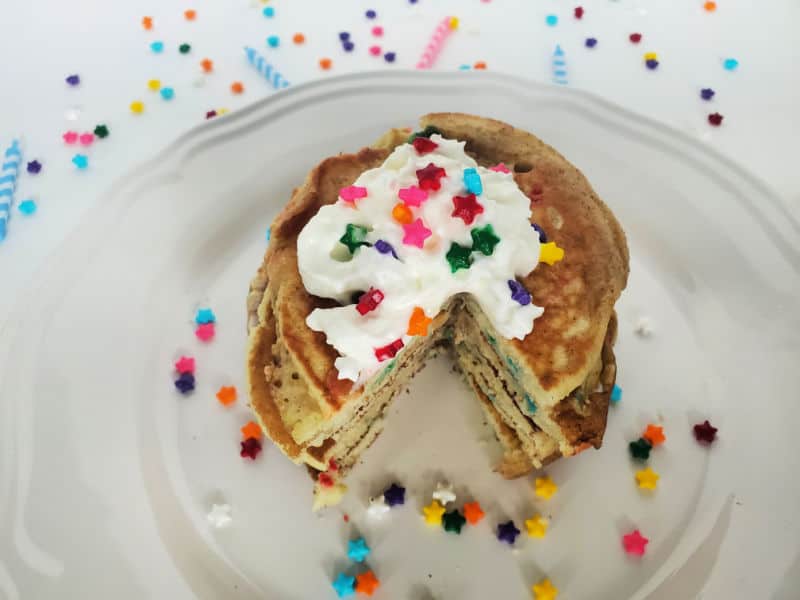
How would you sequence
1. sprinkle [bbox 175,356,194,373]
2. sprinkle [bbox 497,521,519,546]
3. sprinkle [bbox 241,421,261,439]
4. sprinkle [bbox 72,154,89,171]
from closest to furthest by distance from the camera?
sprinkle [bbox 497,521,519,546], sprinkle [bbox 241,421,261,439], sprinkle [bbox 175,356,194,373], sprinkle [bbox 72,154,89,171]

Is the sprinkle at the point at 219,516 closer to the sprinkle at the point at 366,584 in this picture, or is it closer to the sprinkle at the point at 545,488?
the sprinkle at the point at 366,584

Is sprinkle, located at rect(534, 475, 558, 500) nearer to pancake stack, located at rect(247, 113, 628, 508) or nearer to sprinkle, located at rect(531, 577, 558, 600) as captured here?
pancake stack, located at rect(247, 113, 628, 508)

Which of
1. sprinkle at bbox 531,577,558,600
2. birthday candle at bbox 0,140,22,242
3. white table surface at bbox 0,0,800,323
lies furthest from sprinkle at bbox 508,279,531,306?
birthday candle at bbox 0,140,22,242

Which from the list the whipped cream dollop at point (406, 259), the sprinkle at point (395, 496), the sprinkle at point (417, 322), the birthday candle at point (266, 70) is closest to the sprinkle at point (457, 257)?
the whipped cream dollop at point (406, 259)

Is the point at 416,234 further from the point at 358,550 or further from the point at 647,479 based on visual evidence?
the point at 647,479

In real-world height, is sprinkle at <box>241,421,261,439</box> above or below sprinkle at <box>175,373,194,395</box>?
below
